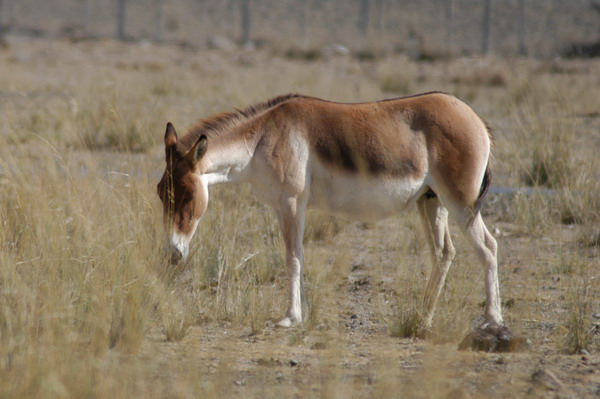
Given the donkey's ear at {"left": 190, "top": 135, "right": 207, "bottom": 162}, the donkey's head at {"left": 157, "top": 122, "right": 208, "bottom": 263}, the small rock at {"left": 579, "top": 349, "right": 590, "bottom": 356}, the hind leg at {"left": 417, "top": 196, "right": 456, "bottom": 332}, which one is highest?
the donkey's ear at {"left": 190, "top": 135, "right": 207, "bottom": 162}

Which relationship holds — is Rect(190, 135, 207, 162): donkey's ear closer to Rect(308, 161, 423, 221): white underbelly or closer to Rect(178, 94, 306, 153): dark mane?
Rect(178, 94, 306, 153): dark mane

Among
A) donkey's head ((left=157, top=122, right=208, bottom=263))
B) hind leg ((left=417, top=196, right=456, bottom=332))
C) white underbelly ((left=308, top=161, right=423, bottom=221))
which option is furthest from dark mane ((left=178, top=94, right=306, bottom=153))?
hind leg ((left=417, top=196, right=456, bottom=332))

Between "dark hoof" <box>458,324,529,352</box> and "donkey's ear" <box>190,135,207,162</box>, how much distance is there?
222 centimetres

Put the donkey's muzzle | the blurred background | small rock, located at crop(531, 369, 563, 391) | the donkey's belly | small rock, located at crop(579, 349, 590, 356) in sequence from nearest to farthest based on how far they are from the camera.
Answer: small rock, located at crop(531, 369, 563, 391) < small rock, located at crop(579, 349, 590, 356) < the donkey's muzzle < the donkey's belly < the blurred background

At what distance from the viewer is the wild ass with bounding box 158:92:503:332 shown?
6637 millimetres

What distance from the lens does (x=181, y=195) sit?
654 centimetres

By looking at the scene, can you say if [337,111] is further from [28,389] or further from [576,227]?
[576,227]

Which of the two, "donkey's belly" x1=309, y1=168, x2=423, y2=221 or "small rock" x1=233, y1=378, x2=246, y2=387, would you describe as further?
"donkey's belly" x1=309, y1=168, x2=423, y2=221

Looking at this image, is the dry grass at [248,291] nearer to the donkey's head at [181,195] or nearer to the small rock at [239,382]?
the small rock at [239,382]

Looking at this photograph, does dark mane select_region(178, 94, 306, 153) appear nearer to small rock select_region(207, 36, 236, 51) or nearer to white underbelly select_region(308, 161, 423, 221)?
white underbelly select_region(308, 161, 423, 221)

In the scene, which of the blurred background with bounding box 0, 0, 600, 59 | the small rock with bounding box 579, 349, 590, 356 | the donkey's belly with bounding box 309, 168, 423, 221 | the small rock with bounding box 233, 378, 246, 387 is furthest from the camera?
the blurred background with bounding box 0, 0, 600, 59

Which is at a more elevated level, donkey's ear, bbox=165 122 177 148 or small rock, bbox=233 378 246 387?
donkey's ear, bbox=165 122 177 148

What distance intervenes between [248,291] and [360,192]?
1274mm

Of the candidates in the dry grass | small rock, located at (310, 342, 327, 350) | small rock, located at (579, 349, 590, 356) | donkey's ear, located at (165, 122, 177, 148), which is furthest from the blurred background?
small rock, located at (579, 349, 590, 356)
